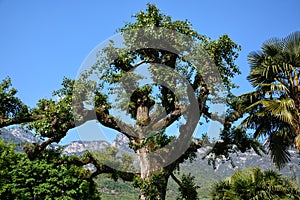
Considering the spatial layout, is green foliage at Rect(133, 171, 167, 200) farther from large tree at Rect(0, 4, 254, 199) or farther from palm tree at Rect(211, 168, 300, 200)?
palm tree at Rect(211, 168, 300, 200)

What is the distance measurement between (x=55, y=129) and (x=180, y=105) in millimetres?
5941

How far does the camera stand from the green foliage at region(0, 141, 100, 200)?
14.9 meters

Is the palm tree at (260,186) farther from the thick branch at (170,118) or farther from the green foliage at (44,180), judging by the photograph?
the green foliage at (44,180)

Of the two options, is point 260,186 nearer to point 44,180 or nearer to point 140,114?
point 140,114

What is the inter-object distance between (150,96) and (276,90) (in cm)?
602

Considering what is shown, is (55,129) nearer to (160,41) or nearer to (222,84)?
(160,41)

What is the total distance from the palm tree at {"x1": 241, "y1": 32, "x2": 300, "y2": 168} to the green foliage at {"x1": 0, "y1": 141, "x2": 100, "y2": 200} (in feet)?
28.2

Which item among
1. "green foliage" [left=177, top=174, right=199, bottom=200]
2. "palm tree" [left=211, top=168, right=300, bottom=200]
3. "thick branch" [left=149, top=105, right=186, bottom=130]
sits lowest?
"green foliage" [left=177, top=174, right=199, bottom=200]

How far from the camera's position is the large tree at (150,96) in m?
14.2

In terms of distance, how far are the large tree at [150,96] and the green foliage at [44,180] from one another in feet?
1.41

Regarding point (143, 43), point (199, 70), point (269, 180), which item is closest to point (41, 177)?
point (143, 43)

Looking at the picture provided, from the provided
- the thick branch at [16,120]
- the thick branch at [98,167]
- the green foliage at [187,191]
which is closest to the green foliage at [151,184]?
the thick branch at [98,167]

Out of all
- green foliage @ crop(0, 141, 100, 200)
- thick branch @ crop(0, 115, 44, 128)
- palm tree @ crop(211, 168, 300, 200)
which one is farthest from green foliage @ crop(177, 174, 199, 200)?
thick branch @ crop(0, 115, 44, 128)

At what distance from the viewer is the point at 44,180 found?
15.3 metres
